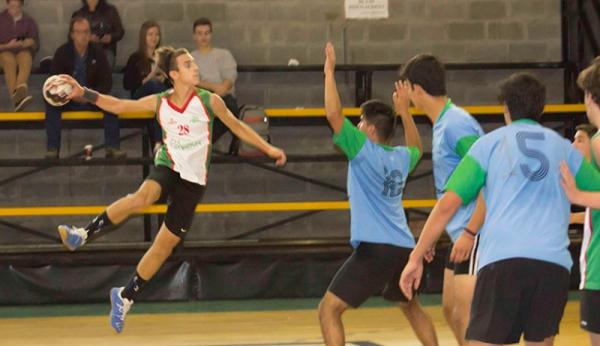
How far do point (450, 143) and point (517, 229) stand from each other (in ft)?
5.00

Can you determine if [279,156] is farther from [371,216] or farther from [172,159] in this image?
[371,216]

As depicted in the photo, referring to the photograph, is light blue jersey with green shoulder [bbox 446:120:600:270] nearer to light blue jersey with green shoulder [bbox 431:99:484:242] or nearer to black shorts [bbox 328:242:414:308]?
light blue jersey with green shoulder [bbox 431:99:484:242]

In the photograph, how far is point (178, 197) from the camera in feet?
28.9

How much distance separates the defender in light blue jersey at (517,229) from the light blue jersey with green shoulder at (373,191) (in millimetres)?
2084

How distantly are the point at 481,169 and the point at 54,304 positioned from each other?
7876mm

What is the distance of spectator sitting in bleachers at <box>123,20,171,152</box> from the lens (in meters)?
12.2

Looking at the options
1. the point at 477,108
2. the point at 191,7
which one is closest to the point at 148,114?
the point at 191,7

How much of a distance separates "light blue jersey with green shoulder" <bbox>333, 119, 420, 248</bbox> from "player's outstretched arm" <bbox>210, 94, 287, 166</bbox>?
52.1 inches

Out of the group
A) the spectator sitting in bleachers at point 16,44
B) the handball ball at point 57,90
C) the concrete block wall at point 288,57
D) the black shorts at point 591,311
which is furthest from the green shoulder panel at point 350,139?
the concrete block wall at point 288,57

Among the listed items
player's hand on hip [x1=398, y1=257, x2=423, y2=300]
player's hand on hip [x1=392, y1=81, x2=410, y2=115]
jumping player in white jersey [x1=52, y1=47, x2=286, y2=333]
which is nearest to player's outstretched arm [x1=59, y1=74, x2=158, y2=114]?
jumping player in white jersey [x1=52, y1=47, x2=286, y2=333]

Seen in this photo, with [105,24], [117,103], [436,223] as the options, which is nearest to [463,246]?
[436,223]

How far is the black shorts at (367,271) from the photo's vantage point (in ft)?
22.4

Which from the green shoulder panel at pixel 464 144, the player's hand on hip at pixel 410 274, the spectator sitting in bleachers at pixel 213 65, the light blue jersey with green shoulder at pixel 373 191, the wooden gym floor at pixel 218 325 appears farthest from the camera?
the spectator sitting in bleachers at pixel 213 65

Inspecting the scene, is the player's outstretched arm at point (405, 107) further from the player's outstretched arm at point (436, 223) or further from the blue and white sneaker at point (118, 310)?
the blue and white sneaker at point (118, 310)
